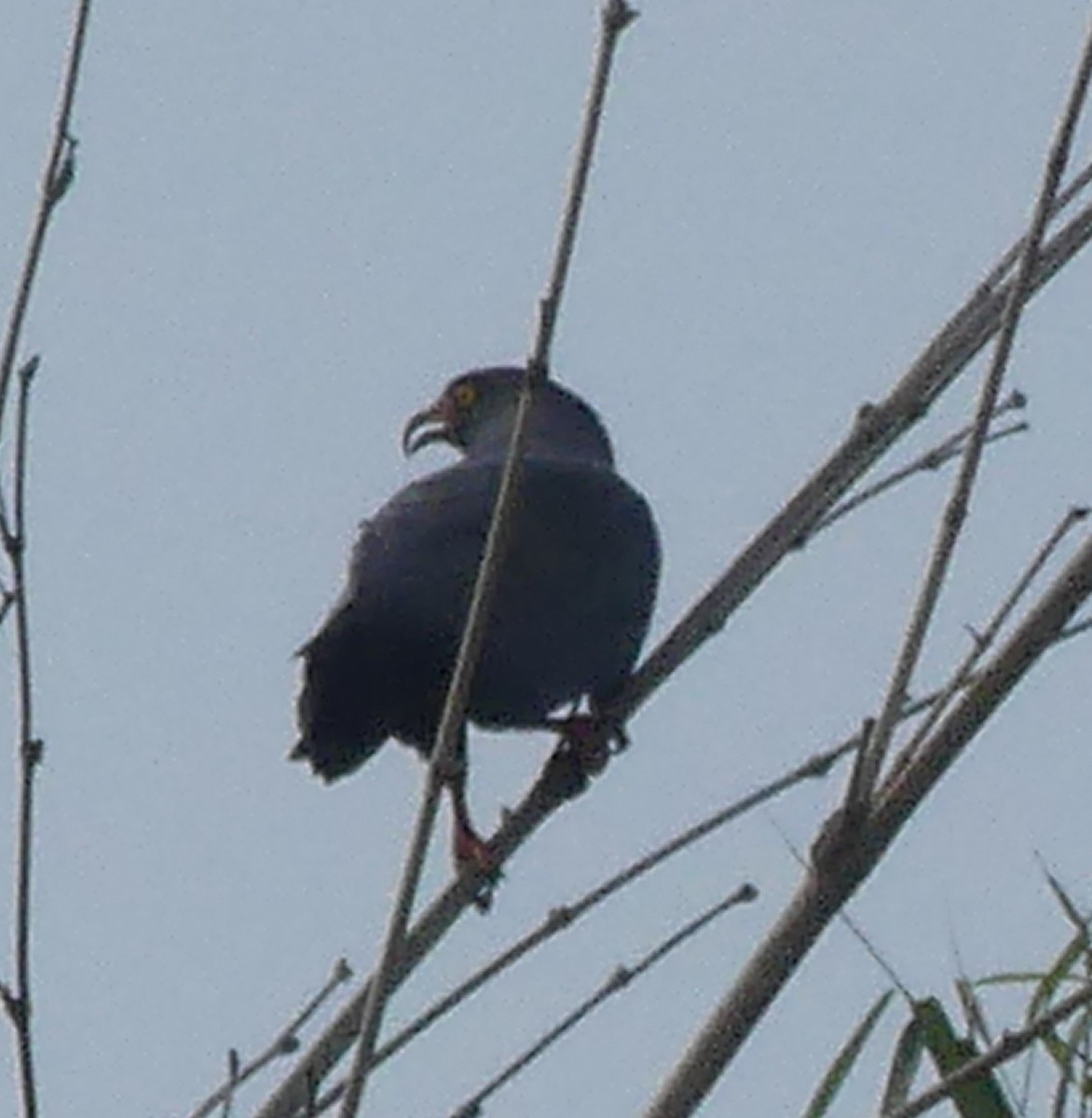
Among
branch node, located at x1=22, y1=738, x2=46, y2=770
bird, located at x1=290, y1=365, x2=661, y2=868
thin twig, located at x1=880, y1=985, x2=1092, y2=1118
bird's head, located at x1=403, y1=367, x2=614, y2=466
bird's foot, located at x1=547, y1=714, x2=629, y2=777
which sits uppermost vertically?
bird's head, located at x1=403, y1=367, x2=614, y2=466

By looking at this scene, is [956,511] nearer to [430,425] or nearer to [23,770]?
[23,770]

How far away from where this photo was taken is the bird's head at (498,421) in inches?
308

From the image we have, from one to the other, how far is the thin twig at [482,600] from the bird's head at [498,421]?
3906mm

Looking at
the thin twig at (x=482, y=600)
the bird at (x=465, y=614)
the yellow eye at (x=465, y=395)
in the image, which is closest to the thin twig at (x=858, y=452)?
the thin twig at (x=482, y=600)

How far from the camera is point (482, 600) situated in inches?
130

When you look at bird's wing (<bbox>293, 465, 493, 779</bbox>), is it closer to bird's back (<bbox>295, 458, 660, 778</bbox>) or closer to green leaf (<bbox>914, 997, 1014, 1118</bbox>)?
bird's back (<bbox>295, 458, 660, 778</bbox>)

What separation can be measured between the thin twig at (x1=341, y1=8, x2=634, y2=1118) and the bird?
7.56 feet

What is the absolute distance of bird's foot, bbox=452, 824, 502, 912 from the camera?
3.95 m

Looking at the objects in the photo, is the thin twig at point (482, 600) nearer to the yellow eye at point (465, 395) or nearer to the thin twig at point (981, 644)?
the thin twig at point (981, 644)

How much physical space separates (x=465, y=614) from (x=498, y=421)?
244 cm

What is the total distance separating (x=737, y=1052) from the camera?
3.20 meters

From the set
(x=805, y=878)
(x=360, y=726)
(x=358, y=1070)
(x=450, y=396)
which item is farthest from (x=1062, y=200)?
(x=450, y=396)

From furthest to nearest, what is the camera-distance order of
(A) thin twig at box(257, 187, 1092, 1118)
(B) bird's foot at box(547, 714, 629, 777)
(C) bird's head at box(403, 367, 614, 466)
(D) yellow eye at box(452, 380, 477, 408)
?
(D) yellow eye at box(452, 380, 477, 408) → (C) bird's head at box(403, 367, 614, 466) → (B) bird's foot at box(547, 714, 629, 777) → (A) thin twig at box(257, 187, 1092, 1118)

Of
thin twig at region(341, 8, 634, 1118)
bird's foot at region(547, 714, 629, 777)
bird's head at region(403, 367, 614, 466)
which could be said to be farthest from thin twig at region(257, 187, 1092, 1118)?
bird's head at region(403, 367, 614, 466)
